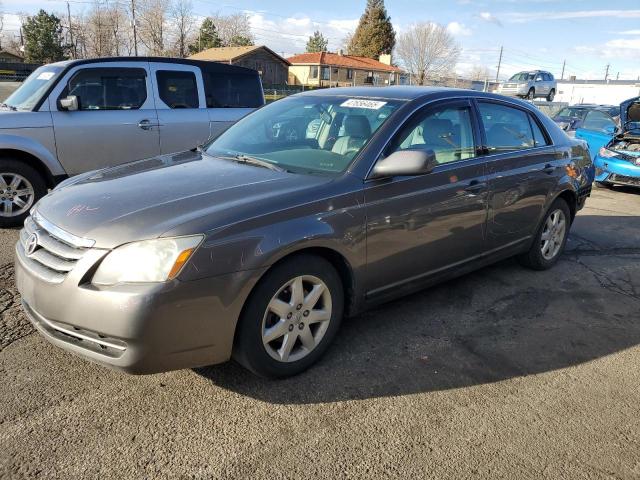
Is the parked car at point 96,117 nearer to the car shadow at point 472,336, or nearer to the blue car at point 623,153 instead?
the car shadow at point 472,336

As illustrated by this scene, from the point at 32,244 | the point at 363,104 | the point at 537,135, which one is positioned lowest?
the point at 32,244

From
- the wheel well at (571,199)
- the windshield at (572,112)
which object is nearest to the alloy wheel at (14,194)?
the wheel well at (571,199)

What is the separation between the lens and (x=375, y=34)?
7631cm

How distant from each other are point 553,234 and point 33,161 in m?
5.77

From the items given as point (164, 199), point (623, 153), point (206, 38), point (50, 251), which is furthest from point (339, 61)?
point (50, 251)

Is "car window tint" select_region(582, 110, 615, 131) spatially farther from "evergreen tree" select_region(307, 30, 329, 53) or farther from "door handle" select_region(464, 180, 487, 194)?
"evergreen tree" select_region(307, 30, 329, 53)

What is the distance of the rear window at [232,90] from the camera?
7242 millimetres

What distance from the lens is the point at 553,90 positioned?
36.7 metres

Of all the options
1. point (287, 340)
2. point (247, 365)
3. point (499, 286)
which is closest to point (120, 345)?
point (247, 365)

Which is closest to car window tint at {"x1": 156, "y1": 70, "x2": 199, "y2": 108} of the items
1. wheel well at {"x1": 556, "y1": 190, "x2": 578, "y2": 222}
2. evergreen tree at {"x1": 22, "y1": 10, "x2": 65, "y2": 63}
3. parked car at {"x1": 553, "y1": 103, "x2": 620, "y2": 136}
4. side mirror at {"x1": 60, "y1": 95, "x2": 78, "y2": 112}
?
side mirror at {"x1": 60, "y1": 95, "x2": 78, "y2": 112}

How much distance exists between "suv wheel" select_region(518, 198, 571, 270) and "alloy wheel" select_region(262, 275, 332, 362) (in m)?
2.78

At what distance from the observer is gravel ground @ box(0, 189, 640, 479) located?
2.43 metres

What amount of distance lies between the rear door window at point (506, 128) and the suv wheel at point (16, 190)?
4.91 meters

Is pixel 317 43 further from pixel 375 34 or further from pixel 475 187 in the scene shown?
pixel 475 187
